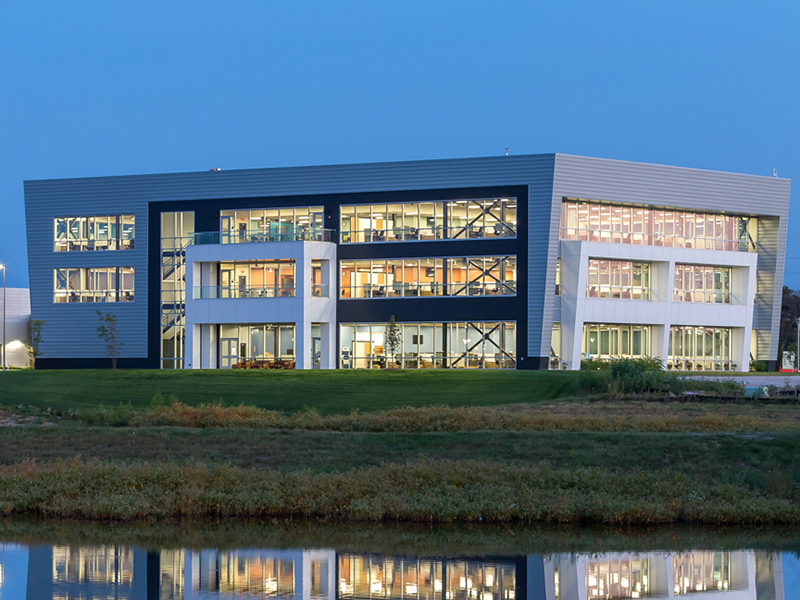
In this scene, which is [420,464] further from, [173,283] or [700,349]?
[700,349]

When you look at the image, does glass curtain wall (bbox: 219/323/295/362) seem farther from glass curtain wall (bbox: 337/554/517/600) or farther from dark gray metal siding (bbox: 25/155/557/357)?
glass curtain wall (bbox: 337/554/517/600)

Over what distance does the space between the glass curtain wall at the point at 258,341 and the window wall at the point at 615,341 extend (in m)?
16.1

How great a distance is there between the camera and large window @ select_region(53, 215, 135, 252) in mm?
58344

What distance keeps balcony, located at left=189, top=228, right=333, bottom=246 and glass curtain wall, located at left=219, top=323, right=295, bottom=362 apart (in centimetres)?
461

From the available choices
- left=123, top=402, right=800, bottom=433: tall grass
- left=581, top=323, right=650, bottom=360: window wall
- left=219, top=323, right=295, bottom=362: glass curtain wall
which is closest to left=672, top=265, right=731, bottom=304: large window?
left=581, top=323, right=650, bottom=360: window wall

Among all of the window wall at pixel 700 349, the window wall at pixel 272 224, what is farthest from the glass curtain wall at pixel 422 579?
the window wall at pixel 700 349

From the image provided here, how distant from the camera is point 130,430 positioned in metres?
23.0

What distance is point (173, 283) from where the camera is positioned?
57.3 meters

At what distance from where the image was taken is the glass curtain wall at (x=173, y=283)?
186ft

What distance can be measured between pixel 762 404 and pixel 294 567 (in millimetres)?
23254

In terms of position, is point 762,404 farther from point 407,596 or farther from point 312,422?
point 407,596

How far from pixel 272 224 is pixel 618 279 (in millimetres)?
19381

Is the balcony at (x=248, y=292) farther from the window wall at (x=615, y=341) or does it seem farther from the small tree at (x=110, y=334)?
the window wall at (x=615, y=341)

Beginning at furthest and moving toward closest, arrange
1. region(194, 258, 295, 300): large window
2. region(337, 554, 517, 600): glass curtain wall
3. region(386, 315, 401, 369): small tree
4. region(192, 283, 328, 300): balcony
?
region(194, 258, 295, 300): large window < region(192, 283, 328, 300): balcony < region(386, 315, 401, 369): small tree < region(337, 554, 517, 600): glass curtain wall
